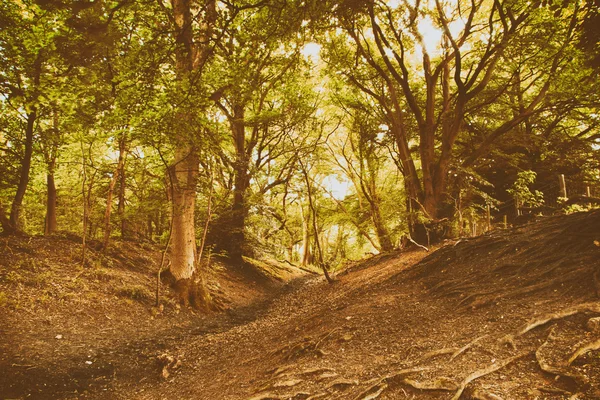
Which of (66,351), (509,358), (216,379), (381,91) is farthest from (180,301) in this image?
(381,91)

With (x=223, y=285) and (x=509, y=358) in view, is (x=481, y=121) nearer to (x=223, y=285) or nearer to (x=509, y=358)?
(x=223, y=285)

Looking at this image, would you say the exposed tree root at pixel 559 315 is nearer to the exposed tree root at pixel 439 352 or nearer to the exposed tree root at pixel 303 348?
the exposed tree root at pixel 439 352

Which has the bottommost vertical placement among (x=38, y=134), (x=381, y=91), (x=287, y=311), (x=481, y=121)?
(x=287, y=311)

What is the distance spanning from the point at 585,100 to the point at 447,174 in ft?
14.1

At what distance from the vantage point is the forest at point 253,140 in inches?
199

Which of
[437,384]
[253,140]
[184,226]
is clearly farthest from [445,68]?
[437,384]

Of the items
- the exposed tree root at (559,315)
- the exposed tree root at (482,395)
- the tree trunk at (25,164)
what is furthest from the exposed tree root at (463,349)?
the tree trunk at (25,164)

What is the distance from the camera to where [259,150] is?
16766mm

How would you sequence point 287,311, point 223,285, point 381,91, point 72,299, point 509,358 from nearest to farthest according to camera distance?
point 509,358, point 72,299, point 287,311, point 223,285, point 381,91

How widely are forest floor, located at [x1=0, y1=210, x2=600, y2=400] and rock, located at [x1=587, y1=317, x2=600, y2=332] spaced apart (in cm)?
1

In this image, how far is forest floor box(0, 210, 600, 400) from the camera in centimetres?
366

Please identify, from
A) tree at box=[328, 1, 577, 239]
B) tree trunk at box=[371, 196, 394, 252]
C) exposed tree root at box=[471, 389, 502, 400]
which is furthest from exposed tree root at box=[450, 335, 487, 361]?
tree trunk at box=[371, 196, 394, 252]

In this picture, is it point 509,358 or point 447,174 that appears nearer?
point 509,358

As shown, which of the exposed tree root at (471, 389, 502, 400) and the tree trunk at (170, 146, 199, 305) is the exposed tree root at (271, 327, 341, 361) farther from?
the tree trunk at (170, 146, 199, 305)
